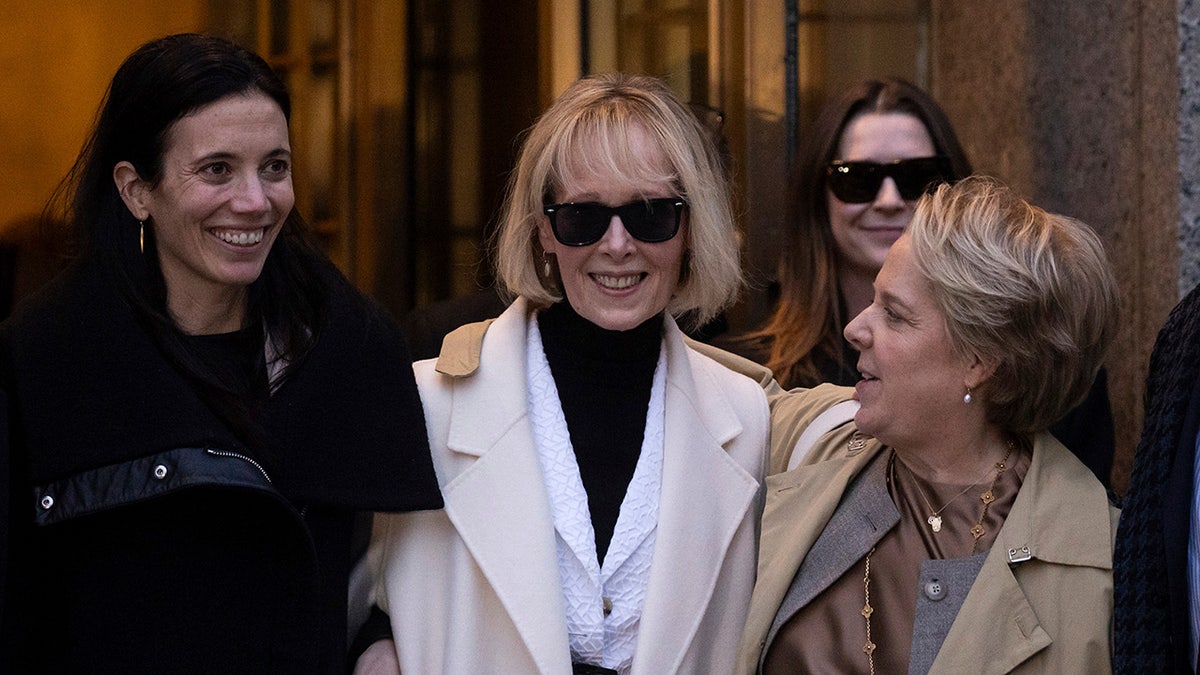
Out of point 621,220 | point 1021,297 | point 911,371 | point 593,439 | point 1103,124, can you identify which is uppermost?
point 1103,124

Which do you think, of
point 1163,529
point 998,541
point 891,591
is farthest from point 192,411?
point 1163,529

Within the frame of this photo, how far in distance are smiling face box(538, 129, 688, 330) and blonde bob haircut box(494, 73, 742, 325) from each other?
1 centimetres

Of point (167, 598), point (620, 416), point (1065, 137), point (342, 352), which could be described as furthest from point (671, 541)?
point (1065, 137)

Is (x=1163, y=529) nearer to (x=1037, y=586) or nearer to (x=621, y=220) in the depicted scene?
(x=1037, y=586)

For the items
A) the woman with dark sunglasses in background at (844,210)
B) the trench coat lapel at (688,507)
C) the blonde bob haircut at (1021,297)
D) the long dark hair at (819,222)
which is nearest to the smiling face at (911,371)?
the blonde bob haircut at (1021,297)

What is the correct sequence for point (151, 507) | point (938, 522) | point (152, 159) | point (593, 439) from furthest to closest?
point (593, 439) < point (938, 522) < point (152, 159) < point (151, 507)

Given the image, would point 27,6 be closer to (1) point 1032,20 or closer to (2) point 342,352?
(2) point 342,352

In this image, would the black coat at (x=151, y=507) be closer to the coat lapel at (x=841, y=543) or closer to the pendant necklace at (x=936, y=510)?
the coat lapel at (x=841, y=543)

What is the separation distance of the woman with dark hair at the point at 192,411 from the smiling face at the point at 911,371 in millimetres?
882

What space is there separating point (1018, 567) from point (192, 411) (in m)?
1.50

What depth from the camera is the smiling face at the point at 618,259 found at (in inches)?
130

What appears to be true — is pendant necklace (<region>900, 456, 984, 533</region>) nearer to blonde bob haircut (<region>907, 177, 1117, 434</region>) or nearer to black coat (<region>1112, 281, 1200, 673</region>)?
blonde bob haircut (<region>907, 177, 1117, 434</region>)

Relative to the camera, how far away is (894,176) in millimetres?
4145

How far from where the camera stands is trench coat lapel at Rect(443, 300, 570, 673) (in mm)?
3131
